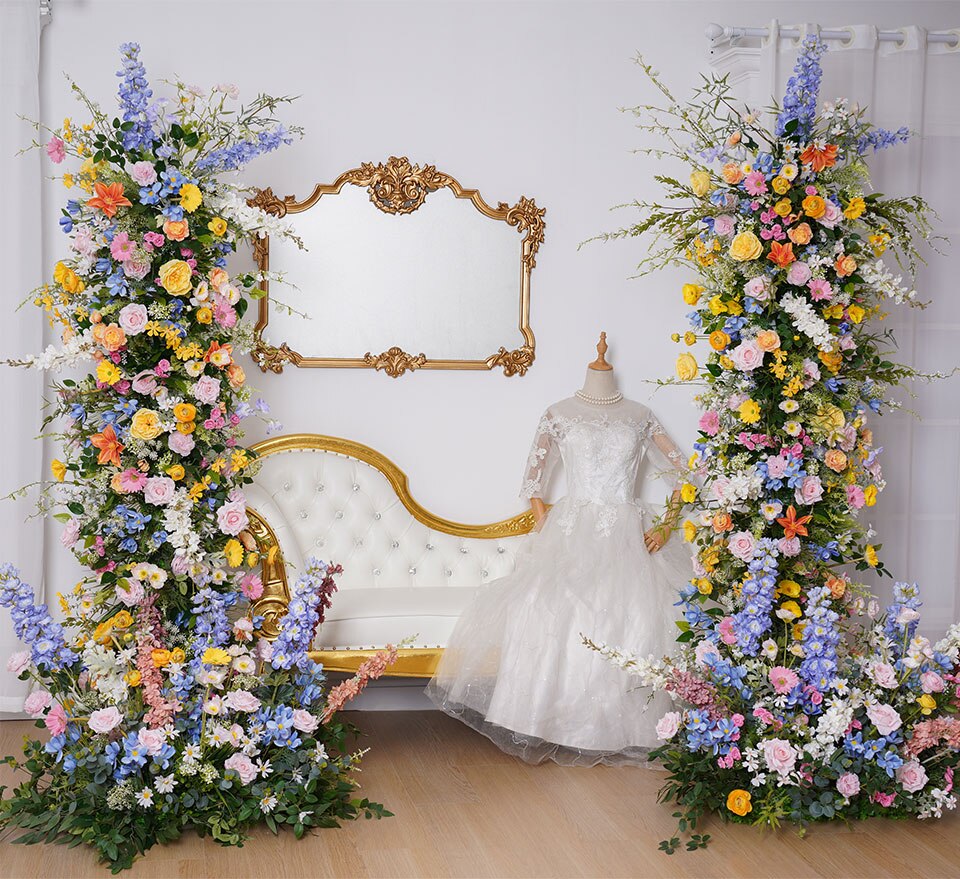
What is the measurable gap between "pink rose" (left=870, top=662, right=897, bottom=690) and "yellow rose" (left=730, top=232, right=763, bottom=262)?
1280 millimetres

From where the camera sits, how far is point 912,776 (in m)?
3.18

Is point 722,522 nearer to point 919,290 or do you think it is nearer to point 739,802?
point 739,802

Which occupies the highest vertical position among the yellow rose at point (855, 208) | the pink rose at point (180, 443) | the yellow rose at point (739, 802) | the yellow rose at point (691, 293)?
the yellow rose at point (855, 208)

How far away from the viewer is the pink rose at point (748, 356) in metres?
3.32

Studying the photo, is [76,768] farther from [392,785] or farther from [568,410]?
[568,410]

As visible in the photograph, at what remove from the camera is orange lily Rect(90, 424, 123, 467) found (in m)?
3.09

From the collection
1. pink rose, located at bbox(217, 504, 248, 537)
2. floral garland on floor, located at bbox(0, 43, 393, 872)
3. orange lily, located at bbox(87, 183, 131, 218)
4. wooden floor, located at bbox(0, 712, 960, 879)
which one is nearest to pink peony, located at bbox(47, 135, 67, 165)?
floral garland on floor, located at bbox(0, 43, 393, 872)

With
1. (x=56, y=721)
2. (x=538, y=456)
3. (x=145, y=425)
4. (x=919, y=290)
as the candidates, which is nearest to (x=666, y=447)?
(x=538, y=456)

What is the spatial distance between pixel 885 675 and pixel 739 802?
1.86 ft

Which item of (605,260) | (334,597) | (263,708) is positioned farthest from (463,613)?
(605,260)

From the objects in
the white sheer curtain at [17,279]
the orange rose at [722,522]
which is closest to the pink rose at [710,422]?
the orange rose at [722,522]

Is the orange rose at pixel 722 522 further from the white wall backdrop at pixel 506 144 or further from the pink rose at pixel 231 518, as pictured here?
the pink rose at pixel 231 518

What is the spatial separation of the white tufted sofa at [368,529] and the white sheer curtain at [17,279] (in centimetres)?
87

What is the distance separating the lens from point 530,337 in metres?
4.60
